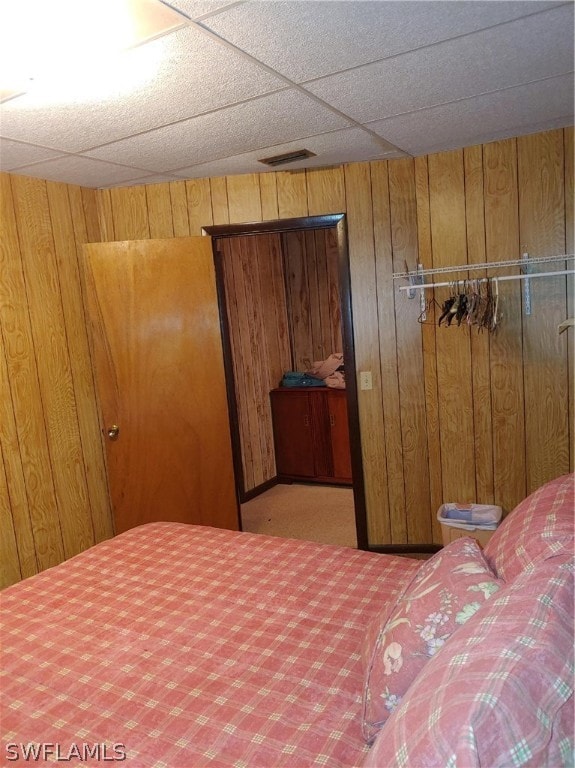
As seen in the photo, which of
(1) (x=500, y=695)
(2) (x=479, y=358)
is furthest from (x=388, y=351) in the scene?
(1) (x=500, y=695)

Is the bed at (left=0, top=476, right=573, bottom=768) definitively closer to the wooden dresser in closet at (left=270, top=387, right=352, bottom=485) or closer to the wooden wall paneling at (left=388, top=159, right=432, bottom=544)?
the wooden wall paneling at (left=388, top=159, right=432, bottom=544)

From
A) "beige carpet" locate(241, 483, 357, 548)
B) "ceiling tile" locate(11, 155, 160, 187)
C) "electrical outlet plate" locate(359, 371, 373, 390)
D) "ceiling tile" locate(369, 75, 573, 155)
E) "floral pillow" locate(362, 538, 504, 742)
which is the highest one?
"ceiling tile" locate(11, 155, 160, 187)

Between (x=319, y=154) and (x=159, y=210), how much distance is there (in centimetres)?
112

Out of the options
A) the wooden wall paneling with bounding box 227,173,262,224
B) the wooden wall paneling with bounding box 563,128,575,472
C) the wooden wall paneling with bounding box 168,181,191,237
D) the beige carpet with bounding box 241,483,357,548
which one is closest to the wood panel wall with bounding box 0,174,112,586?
the wooden wall paneling with bounding box 168,181,191,237

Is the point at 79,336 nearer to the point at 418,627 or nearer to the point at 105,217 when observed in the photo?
the point at 105,217

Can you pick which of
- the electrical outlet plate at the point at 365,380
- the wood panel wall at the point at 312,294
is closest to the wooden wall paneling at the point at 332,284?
the wood panel wall at the point at 312,294

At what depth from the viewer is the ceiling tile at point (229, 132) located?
2.21 meters

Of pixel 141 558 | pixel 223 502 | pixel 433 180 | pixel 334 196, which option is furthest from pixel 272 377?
pixel 141 558

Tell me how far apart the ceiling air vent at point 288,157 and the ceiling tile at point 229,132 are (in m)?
0.21

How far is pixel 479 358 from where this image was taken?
308 centimetres

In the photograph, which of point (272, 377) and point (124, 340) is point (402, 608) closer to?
point (124, 340)

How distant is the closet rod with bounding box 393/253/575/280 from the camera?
277cm

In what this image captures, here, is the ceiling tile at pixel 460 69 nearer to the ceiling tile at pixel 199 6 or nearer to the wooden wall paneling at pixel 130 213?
the ceiling tile at pixel 199 6

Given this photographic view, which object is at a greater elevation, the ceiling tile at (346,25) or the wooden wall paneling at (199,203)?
the ceiling tile at (346,25)
